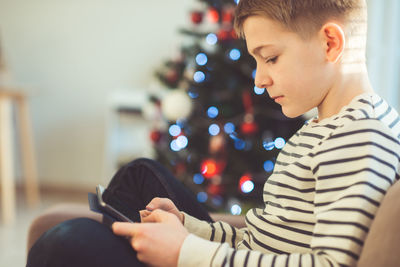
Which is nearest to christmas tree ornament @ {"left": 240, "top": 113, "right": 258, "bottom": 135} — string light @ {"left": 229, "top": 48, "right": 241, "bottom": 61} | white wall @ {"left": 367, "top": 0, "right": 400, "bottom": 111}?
string light @ {"left": 229, "top": 48, "right": 241, "bottom": 61}

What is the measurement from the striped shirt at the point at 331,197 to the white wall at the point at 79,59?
291 centimetres

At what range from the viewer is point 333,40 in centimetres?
70

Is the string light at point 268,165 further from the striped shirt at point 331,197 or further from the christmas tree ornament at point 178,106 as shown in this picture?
the striped shirt at point 331,197

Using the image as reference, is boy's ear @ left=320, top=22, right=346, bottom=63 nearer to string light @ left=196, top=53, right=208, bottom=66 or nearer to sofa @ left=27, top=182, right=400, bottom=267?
sofa @ left=27, top=182, right=400, bottom=267

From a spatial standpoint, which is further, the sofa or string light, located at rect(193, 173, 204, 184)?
string light, located at rect(193, 173, 204, 184)

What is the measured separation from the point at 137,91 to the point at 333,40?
111 inches

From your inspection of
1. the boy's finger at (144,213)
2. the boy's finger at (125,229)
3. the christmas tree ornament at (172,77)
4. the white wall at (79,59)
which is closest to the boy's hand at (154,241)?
the boy's finger at (125,229)

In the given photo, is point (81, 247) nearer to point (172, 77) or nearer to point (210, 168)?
point (210, 168)

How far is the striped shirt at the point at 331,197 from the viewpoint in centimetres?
57

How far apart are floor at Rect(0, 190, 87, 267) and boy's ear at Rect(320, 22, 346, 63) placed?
5.78ft

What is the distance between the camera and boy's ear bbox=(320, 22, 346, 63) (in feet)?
2.30

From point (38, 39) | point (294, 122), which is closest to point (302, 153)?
point (294, 122)

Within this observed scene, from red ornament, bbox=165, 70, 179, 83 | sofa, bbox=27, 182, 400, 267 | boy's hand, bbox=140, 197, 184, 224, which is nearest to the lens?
sofa, bbox=27, 182, 400, 267

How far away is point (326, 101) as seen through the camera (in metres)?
0.74
